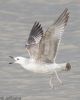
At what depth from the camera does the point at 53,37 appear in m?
20.2

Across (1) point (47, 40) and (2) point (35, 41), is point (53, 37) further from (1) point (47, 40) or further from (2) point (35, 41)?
(2) point (35, 41)

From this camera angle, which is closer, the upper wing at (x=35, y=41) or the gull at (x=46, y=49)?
the gull at (x=46, y=49)

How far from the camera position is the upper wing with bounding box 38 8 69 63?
20.0m

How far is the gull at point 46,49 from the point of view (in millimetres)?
20078

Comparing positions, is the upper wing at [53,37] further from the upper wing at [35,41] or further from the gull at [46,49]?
the upper wing at [35,41]

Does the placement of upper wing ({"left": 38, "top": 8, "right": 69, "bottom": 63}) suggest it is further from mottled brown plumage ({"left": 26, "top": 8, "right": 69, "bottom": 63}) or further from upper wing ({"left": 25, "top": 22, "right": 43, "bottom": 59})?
upper wing ({"left": 25, "top": 22, "right": 43, "bottom": 59})

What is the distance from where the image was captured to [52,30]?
794 inches

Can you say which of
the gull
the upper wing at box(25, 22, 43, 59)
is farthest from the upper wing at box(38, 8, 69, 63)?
the upper wing at box(25, 22, 43, 59)

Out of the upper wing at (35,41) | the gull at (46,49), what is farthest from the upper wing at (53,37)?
the upper wing at (35,41)

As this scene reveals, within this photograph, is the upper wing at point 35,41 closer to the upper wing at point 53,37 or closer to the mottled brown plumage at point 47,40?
the mottled brown plumage at point 47,40

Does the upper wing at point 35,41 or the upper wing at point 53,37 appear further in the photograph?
the upper wing at point 35,41

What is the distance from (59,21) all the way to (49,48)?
2.47 feet

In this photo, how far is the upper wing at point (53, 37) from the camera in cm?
2002

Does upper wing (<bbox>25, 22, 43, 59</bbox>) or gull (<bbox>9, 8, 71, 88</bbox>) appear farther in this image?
upper wing (<bbox>25, 22, 43, 59</bbox>)
